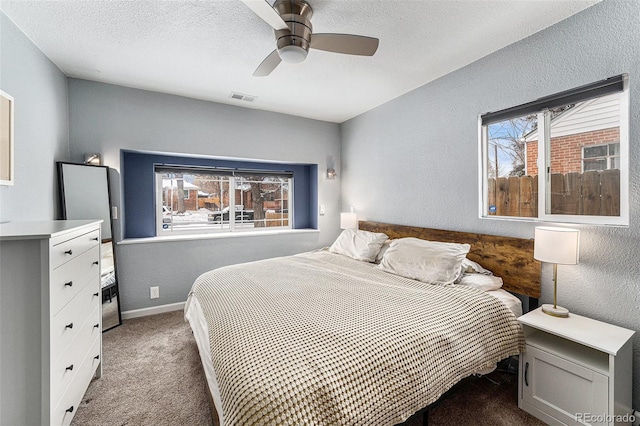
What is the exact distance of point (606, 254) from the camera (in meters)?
1.76

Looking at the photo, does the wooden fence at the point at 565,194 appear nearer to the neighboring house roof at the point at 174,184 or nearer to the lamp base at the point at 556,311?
the lamp base at the point at 556,311

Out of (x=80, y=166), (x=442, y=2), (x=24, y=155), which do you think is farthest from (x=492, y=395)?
(x=80, y=166)

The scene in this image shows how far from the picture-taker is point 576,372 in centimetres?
153

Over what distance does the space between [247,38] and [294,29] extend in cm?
58

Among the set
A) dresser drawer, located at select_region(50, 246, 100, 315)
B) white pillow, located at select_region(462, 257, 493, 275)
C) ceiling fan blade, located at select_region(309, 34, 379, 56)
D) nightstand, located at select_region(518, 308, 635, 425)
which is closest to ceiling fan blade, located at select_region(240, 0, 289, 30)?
ceiling fan blade, located at select_region(309, 34, 379, 56)

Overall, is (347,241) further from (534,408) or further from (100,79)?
(100,79)

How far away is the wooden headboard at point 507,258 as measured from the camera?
6.79ft

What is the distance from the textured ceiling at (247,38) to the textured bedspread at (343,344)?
75.5 inches

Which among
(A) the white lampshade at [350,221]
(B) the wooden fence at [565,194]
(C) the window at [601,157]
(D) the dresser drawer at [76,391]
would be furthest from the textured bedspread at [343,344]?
(A) the white lampshade at [350,221]

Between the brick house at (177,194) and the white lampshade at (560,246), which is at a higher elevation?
the brick house at (177,194)

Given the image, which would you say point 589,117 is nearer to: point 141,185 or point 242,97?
point 242,97

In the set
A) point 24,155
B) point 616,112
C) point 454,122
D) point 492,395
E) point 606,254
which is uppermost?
point 454,122

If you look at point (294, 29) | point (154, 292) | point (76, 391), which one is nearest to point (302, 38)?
point (294, 29)

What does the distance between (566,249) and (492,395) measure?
110 cm
